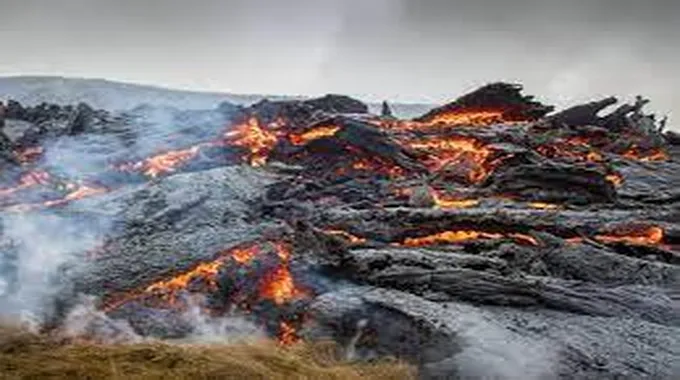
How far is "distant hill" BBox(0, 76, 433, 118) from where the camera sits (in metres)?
51.9

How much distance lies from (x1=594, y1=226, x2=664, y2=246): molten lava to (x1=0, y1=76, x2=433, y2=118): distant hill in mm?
31006

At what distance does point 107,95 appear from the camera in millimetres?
53500

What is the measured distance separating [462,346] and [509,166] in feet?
37.4

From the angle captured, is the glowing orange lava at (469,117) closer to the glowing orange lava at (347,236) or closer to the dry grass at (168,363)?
the glowing orange lava at (347,236)

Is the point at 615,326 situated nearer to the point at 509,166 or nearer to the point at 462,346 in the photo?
the point at 462,346

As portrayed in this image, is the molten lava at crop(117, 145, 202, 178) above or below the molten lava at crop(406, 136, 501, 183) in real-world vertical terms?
below

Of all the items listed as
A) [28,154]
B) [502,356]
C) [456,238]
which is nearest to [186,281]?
[456,238]

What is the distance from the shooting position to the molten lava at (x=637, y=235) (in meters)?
21.9

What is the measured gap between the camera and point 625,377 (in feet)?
50.7

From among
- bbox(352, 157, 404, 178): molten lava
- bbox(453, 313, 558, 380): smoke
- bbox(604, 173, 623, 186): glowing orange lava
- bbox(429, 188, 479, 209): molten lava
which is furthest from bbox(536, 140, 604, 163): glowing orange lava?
bbox(453, 313, 558, 380): smoke

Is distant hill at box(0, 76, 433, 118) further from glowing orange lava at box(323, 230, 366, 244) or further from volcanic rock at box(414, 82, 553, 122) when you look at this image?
glowing orange lava at box(323, 230, 366, 244)

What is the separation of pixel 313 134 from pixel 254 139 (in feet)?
7.86

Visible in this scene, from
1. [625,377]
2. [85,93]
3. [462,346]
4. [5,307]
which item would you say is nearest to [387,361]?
[462,346]

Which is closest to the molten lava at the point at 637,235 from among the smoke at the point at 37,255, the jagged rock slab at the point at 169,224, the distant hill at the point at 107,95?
the jagged rock slab at the point at 169,224
